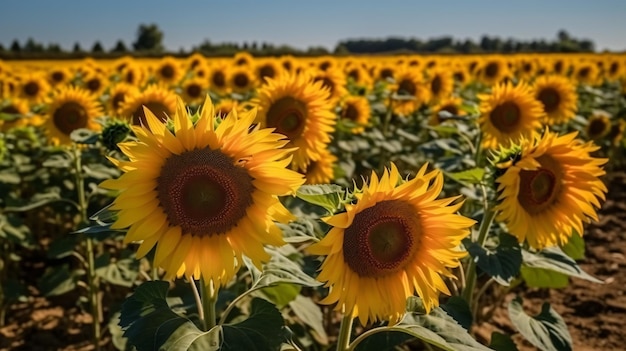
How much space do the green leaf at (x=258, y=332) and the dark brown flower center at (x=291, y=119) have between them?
64.0 inches

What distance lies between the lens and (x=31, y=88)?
7.86 m

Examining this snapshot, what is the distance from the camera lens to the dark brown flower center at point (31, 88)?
309 inches

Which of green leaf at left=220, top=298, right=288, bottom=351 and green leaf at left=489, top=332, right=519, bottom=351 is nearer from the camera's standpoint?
green leaf at left=220, top=298, right=288, bottom=351

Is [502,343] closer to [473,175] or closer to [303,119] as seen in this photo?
[473,175]

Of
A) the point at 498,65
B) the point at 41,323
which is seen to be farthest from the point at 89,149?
the point at 498,65

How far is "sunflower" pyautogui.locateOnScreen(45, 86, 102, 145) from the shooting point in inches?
173

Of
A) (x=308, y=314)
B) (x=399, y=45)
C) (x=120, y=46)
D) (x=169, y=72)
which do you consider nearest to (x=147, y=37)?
(x=120, y=46)

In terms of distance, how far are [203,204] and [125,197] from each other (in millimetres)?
230

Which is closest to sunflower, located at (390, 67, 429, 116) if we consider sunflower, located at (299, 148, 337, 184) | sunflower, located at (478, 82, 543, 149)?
sunflower, located at (478, 82, 543, 149)

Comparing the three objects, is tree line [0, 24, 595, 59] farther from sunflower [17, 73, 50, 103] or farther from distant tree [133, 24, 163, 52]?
sunflower [17, 73, 50, 103]

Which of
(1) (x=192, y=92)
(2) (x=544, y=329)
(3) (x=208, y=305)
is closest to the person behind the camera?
(3) (x=208, y=305)

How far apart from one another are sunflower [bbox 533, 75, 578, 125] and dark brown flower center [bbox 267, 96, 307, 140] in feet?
9.95

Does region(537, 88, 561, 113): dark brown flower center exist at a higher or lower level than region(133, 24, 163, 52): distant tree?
lower

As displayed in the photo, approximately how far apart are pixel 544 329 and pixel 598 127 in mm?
6471
